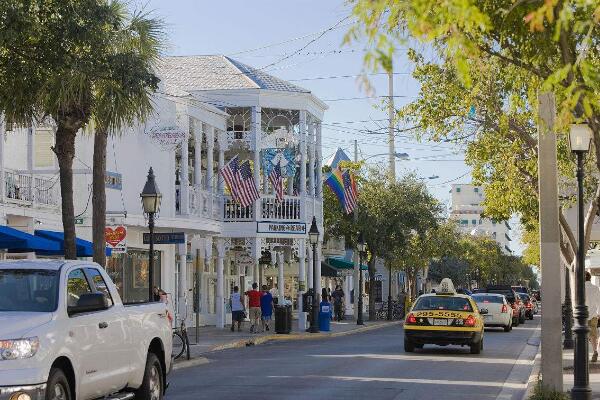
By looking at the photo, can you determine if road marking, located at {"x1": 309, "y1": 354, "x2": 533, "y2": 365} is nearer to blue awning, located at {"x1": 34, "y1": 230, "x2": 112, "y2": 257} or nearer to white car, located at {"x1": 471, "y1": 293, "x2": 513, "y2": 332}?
blue awning, located at {"x1": 34, "y1": 230, "x2": 112, "y2": 257}

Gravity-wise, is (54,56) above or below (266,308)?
above

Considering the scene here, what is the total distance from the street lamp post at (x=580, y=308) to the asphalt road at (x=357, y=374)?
7.45 feet

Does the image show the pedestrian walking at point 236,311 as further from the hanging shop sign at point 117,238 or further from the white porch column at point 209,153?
the hanging shop sign at point 117,238

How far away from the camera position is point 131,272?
35.8m

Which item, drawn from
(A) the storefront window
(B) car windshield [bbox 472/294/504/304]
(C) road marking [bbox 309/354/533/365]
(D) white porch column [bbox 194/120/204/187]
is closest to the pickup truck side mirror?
(C) road marking [bbox 309/354/533/365]

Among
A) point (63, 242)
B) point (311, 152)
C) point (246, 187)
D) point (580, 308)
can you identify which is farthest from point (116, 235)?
point (311, 152)

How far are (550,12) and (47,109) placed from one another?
14.6 meters

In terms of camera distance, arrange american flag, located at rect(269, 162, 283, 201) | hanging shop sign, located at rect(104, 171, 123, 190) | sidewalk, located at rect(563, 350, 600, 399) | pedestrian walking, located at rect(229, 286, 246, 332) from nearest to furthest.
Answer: sidewalk, located at rect(563, 350, 600, 399)
hanging shop sign, located at rect(104, 171, 123, 190)
pedestrian walking, located at rect(229, 286, 246, 332)
american flag, located at rect(269, 162, 283, 201)

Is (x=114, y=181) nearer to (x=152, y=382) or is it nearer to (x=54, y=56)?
(x=54, y=56)

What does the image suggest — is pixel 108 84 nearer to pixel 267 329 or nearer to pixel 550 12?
pixel 550 12

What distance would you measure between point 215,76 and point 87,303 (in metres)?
32.5

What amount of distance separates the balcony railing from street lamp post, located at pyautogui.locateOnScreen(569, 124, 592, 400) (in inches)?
647

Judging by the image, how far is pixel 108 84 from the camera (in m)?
19.0

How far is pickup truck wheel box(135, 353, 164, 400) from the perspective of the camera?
12695mm
